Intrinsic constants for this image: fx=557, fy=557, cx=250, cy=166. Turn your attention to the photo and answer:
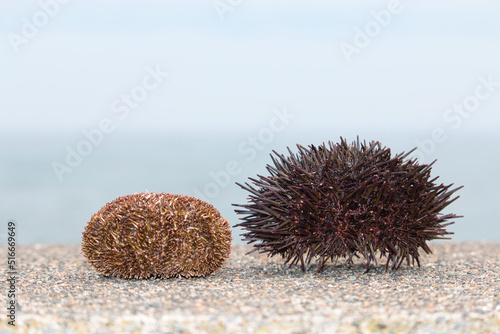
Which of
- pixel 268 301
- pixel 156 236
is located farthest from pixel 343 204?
pixel 156 236

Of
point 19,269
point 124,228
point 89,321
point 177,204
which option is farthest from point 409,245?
point 19,269

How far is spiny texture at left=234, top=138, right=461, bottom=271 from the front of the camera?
7.86 meters

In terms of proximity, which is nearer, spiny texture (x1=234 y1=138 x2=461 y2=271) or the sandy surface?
the sandy surface

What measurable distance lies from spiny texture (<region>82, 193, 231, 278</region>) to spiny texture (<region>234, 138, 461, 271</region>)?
61 cm

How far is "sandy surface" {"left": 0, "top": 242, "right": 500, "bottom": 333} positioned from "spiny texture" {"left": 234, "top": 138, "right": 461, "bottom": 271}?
0.62 meters

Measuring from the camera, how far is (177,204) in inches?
325

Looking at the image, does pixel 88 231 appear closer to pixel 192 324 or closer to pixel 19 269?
pixel 19 269

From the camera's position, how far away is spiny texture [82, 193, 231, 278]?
8062 millimetres

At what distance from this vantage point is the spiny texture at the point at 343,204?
309 inches

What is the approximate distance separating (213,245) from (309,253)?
144 cm

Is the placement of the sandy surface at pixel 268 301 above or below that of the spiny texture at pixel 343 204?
below

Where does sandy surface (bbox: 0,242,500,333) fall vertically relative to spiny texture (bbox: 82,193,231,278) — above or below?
below

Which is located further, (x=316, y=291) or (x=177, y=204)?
(x=177, y=204)

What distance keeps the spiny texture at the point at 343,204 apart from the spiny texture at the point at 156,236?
1.99 feet
